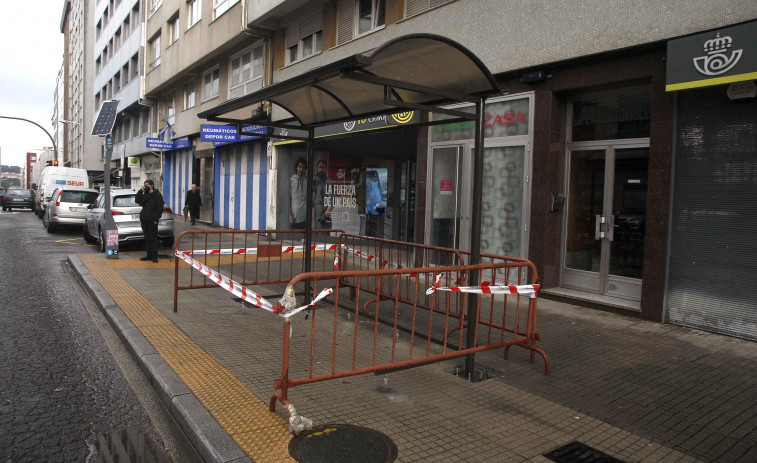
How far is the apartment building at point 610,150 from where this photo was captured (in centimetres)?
632

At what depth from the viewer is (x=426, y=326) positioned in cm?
683

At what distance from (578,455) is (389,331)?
129 inches

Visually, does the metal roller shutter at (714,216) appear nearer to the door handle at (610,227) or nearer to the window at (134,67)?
the door handle at (610,227)

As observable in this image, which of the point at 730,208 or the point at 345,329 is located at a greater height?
the point at 730,208

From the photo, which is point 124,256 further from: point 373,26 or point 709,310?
point 709,310

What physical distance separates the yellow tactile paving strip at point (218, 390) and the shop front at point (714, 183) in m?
5.49

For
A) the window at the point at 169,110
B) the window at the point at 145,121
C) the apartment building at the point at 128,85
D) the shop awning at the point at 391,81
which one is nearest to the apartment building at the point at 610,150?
the shop awning at the point at 391,81

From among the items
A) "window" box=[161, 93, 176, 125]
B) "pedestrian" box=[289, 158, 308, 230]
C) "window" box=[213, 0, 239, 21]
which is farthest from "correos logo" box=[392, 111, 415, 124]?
"window" box=[161, 93, 176, 125]

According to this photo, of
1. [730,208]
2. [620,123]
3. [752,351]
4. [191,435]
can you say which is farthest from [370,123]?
[191,435]

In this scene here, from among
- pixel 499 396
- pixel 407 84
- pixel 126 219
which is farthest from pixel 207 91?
pixel 499 396

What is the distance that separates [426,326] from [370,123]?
677 centimetres

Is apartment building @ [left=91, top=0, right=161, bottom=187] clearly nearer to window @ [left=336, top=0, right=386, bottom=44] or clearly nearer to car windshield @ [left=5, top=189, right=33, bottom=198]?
car windshield @ [left=5, top=189, right=33, bottom=198]

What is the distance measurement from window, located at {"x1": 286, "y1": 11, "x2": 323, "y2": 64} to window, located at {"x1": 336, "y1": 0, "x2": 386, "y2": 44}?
3.81ft

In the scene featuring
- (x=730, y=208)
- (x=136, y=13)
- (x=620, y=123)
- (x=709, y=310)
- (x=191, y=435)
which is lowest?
(x=191, y=435)
